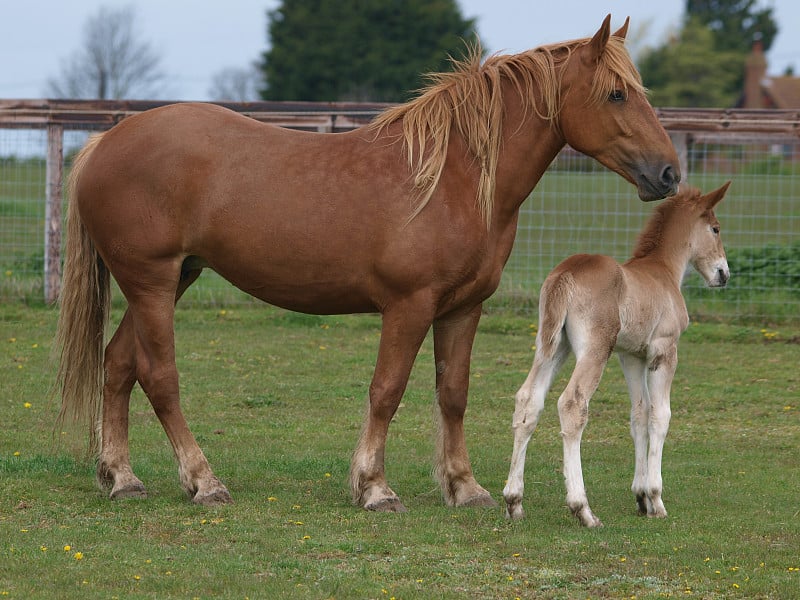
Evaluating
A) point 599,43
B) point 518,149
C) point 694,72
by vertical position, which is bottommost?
point 518,149

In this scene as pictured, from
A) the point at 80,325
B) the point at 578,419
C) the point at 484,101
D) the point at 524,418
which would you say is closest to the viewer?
the point at 578,419

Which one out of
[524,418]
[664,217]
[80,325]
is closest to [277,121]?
[80,325]

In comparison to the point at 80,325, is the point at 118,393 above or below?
below

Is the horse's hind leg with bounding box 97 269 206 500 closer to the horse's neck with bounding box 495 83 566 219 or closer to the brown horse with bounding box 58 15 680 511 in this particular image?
the brown horse with bounding box 58 15 680 511

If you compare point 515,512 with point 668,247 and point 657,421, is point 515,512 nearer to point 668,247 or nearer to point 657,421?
point 657,421

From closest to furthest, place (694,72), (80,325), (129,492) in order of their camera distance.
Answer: (129,492) < (80,325) < (694,72)

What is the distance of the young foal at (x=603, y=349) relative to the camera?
5688 mm

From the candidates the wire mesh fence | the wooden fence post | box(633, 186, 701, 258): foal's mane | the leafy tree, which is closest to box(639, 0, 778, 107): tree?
the leafy tree

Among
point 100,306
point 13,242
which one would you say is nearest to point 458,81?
point 100,306

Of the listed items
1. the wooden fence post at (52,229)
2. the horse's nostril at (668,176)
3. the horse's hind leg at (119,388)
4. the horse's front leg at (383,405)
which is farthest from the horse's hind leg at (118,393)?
the wooden fence post at (52,229)

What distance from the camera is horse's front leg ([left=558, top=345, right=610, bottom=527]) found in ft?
18.4

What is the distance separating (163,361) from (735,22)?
224ft

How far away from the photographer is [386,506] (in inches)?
232

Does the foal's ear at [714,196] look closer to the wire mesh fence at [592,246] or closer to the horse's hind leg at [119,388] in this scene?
the horse's hind leg at [119,388]
